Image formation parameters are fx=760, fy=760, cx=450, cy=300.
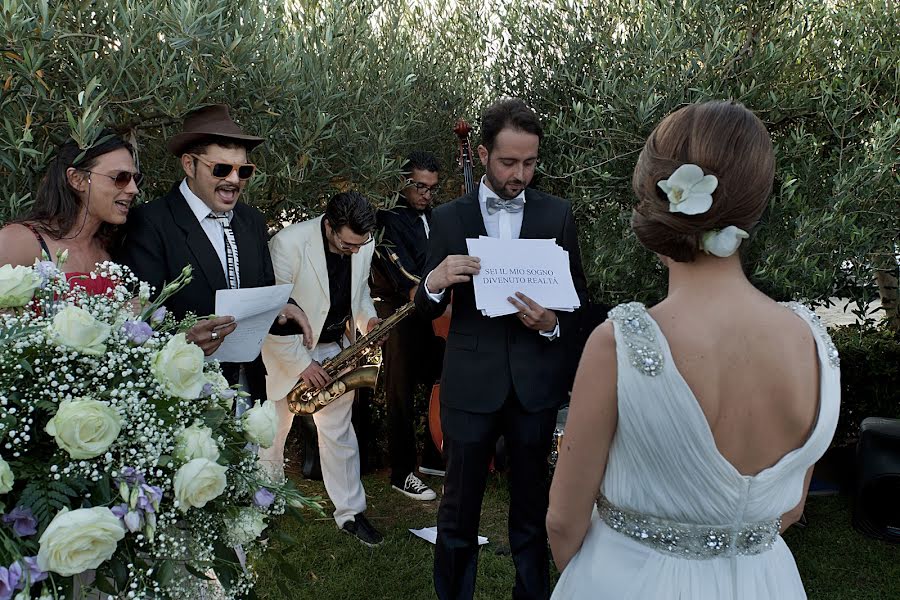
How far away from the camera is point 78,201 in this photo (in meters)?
3.01

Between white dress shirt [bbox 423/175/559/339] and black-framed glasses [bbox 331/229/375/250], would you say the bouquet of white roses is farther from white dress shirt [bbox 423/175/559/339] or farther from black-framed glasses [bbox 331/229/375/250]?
black-framed glasses [bbox 331/229/375/250]

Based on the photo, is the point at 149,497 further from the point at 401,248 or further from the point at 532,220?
the point at 401,248

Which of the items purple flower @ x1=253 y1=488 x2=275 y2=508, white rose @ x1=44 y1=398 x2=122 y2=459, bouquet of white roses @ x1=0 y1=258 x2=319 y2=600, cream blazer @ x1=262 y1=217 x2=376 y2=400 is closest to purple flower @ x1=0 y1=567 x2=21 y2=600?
bouquet of white roses @ x1=0 y1=258 x2=319 y2=600

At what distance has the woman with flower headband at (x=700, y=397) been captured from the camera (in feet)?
5.21

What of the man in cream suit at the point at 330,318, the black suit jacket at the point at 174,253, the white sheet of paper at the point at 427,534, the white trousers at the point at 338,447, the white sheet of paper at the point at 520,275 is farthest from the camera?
the white sheet of paper at the point at 427,534

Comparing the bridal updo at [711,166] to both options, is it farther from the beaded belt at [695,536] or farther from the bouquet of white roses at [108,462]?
the bouquet of white roses at [108,462]

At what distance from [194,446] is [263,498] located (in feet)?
0.79

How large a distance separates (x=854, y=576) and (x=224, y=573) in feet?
13.3

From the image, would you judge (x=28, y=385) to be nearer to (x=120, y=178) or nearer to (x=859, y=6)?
(x=120, y=178)

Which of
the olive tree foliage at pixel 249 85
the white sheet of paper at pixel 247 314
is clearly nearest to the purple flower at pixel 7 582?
the white sheet of paper at pixel 247 314

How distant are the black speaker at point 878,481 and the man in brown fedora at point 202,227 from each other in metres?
3.82

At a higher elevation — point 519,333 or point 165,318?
point 165,318

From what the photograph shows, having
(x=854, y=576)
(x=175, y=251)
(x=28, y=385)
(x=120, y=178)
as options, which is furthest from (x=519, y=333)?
(x=854, y=576)

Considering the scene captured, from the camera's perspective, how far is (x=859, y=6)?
4977 millimetres
